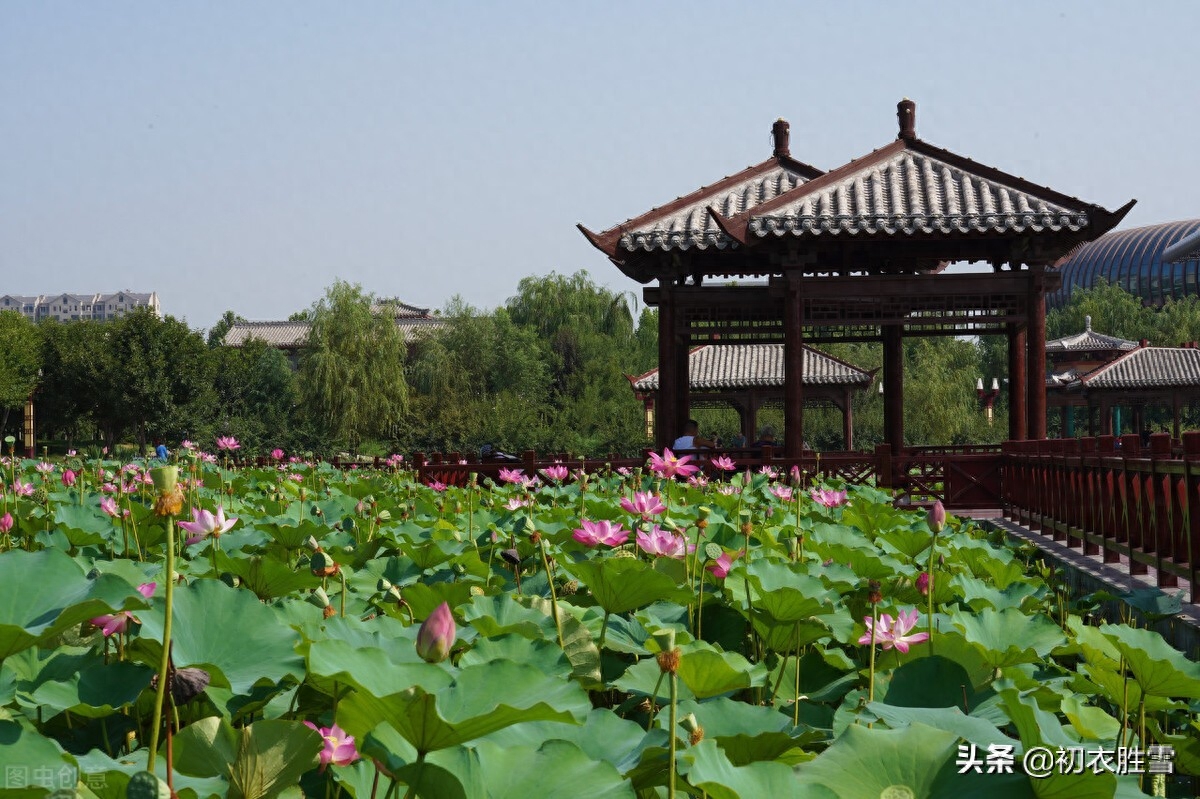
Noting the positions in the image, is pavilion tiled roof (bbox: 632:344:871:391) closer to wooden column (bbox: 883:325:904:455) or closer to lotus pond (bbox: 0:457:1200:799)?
wooden column (bbox: 883:325:904:455)

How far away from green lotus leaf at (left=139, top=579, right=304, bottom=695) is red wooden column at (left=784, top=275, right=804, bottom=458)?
30.1 feet

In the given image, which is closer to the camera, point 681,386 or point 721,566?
point 721,566

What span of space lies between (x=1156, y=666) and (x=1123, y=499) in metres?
4.55

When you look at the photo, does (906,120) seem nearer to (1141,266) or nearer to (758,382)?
(758,382)

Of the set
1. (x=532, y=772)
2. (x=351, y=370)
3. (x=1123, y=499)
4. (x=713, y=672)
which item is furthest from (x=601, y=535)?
(x=351, y=370)

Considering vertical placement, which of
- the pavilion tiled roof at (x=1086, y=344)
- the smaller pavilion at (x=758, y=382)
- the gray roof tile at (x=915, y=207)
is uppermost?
the pavilion tiled roof at (x=1086, y=344)

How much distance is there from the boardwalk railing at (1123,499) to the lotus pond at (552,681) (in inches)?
88.9

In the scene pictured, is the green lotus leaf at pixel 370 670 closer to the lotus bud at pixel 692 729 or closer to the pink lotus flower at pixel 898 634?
the lotus bud at pixel 692 729

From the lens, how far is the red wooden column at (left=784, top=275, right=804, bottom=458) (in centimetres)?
1065

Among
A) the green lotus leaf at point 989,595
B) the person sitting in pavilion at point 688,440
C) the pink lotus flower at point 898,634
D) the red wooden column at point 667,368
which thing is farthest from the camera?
the red wooden column at point 667,368

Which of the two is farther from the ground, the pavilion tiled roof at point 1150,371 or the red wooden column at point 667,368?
the pavilion tiled roof at point 1150,371

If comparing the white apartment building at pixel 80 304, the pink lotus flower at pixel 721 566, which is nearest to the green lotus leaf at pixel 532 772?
the pink lotus flower at pixel 721 566

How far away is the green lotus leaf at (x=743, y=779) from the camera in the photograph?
105cm

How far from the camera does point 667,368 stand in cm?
1159
